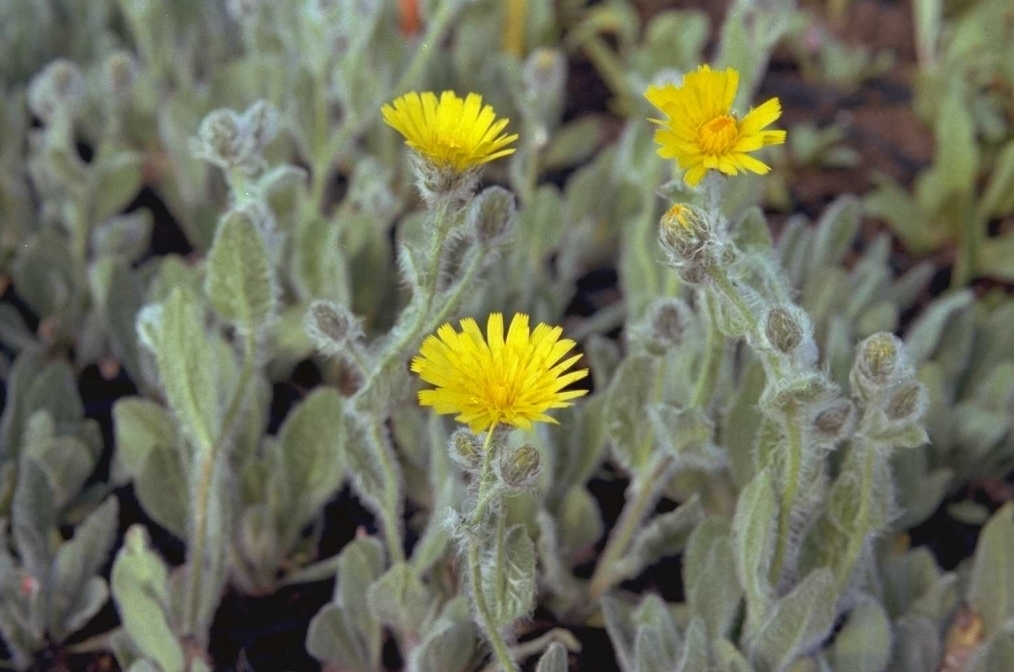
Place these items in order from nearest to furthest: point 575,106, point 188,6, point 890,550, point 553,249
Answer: point 890,550, point 553,249, point 188,6, point 575,106

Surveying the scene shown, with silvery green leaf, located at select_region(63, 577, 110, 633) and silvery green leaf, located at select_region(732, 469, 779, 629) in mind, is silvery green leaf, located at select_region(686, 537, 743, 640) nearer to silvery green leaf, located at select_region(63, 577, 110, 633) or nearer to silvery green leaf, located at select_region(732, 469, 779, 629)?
silvery green leaf, located at select_region(732, 469, 779, 629)

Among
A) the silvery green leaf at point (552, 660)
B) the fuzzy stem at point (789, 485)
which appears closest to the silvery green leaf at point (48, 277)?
the silvery green leaf at point (552, 660)

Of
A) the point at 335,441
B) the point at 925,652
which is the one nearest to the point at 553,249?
the point at 335,441

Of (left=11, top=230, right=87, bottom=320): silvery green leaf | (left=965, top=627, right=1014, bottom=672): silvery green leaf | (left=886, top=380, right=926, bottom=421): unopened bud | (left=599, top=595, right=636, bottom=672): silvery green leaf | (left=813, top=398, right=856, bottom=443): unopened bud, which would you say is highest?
(left=886, top=380, right=926, bottom=421): unopened bud

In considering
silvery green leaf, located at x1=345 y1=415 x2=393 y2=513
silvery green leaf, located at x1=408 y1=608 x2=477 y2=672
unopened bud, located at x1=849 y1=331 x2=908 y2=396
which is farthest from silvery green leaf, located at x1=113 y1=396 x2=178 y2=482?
unopened bud, located at x1=849 y1=331 x2=908 y2=396

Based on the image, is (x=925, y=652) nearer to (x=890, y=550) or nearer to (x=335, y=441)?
(x=890, y=550)

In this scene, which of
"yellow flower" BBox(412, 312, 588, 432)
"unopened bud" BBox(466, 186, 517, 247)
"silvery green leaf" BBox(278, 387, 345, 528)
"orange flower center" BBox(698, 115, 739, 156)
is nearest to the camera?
"yellow flower" BBox(412, 312, 588, 432)

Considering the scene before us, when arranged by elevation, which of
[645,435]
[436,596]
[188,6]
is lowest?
[436,596]
